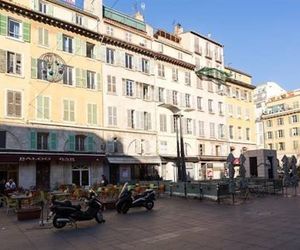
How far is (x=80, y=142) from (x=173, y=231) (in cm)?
2044

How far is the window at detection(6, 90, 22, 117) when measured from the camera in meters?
26.2

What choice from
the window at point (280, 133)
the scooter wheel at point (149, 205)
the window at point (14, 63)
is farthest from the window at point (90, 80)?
the window at point (280, 133)

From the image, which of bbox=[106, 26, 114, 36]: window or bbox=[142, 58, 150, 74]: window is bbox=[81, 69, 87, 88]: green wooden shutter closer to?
bbox=[106, 26, 114, 36]: window

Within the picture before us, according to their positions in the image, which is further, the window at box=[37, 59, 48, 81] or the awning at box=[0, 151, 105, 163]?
the window at box=[37, 59, 48, 81]

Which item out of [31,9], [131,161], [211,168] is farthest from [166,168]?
[31,9]

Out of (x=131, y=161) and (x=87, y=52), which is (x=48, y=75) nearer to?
(x=87, y=52)

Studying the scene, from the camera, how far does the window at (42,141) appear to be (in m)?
27.6

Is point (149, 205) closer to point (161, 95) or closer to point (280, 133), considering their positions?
point (161, 95)

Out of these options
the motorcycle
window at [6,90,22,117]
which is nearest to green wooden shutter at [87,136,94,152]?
window at [6,90,22,117]

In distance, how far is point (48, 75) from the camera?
2897 cm

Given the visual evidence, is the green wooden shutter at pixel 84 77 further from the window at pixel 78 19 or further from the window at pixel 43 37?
the window at pixel 78 19

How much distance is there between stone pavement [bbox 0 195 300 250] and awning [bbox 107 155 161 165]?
642 inches

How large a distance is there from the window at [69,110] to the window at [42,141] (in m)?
2.25

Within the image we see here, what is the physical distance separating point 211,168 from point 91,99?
18.9 meters
